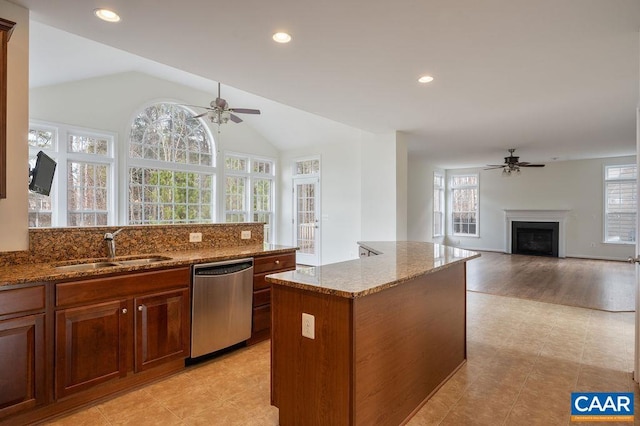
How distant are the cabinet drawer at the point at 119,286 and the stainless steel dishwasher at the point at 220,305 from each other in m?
0.17

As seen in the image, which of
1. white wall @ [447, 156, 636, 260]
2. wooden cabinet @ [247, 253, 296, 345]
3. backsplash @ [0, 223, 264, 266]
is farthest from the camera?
white wall @ [447, 156, 636, 260]

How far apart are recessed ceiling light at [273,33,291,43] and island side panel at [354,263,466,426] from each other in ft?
6.42

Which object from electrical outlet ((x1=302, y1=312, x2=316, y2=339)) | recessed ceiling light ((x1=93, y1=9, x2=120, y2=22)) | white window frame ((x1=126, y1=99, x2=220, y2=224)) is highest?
recessed ceiling light ((x1=93, y1=9, x2=120, y2=22))

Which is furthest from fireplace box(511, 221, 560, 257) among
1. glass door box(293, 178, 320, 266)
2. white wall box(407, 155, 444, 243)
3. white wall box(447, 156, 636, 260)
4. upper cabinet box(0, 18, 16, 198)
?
upper cabinet box(0, 18, 16, 198)

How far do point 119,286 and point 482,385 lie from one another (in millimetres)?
2732

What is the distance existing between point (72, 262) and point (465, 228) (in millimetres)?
10794

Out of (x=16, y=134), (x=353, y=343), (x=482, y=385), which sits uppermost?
(x=16, y=134)

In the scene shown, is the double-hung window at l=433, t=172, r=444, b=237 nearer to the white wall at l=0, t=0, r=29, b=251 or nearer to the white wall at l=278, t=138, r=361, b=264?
the white wall at l=278, t=138, r=361, b=264

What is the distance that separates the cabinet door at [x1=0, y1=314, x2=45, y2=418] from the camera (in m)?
1.88

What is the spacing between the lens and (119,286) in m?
2.31

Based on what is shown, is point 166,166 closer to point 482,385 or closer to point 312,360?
point 312,360

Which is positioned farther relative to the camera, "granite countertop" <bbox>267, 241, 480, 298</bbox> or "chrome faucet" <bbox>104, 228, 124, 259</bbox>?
"chrome faucet" <bbox>104, 228, 124, 259</bbox>

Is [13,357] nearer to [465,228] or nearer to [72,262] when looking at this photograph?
[72,262]

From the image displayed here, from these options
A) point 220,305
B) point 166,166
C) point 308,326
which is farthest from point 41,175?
point 166,166
